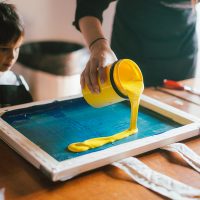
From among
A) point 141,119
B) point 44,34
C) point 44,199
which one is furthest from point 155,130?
point 44,34

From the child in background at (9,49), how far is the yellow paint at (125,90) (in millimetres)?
465

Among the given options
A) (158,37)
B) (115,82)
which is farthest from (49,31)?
(115,82)

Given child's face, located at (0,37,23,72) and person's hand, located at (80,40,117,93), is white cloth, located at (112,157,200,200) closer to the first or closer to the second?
person's hand, located at (80,40,117,93)

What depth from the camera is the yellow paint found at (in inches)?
30.5

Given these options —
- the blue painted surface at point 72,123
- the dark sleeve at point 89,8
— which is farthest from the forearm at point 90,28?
the blue painted surface at point 72,123

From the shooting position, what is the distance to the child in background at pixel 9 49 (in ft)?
3.86

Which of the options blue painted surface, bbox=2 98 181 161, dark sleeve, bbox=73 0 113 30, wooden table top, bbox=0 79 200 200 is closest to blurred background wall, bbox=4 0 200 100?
dark sleeve, bbox=73 0 113 30

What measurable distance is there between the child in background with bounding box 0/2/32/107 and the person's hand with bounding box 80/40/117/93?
0.34 meters

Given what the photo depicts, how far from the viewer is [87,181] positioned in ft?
2.26

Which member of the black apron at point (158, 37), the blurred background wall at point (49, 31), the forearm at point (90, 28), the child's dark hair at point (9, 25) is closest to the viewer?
the forearm at point (90, 28)

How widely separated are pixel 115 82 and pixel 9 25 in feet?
1.82

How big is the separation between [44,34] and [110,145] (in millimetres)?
1752

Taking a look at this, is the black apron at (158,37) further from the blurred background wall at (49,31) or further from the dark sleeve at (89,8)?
the blurred background wall at (49,31)

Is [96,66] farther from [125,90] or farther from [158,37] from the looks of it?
[158,37]
